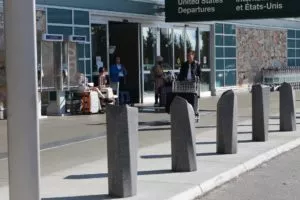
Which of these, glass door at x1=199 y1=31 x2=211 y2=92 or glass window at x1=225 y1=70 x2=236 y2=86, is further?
glass window at x1=225 y1=70 x2=236 y2=86

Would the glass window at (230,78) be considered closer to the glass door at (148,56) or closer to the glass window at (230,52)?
the glass window at (230,52)

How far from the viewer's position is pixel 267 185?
9.14 metres

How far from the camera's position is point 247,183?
30.5ft

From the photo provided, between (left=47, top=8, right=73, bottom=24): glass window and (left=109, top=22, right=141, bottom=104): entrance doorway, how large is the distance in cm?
420

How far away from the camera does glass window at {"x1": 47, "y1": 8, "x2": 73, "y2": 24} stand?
2017 centimetres

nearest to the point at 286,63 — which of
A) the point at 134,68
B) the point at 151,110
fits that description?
the point at 134,68

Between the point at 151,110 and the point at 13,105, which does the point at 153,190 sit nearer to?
the point at 13,105

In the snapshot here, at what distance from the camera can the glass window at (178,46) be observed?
2783 cm

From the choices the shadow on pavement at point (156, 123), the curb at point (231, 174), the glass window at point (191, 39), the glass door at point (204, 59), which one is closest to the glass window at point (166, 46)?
the glass window at point (191, 39)

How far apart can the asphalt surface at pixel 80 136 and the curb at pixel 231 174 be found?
2.48 m

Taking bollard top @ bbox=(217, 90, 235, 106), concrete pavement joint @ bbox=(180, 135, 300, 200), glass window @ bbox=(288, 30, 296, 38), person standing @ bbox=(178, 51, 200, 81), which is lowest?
Result: concrete pavement joint @ bbox=(180, 135, 300, 200)

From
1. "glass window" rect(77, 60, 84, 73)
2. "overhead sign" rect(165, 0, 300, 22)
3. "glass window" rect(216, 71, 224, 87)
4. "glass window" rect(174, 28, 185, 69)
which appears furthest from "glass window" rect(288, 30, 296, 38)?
"glass window" rect(77, 60, 84, 73)

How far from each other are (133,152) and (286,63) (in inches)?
1246

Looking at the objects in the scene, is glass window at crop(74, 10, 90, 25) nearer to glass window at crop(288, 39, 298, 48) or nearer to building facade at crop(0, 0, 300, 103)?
building facade at crop(0, 0, 300, 103)
